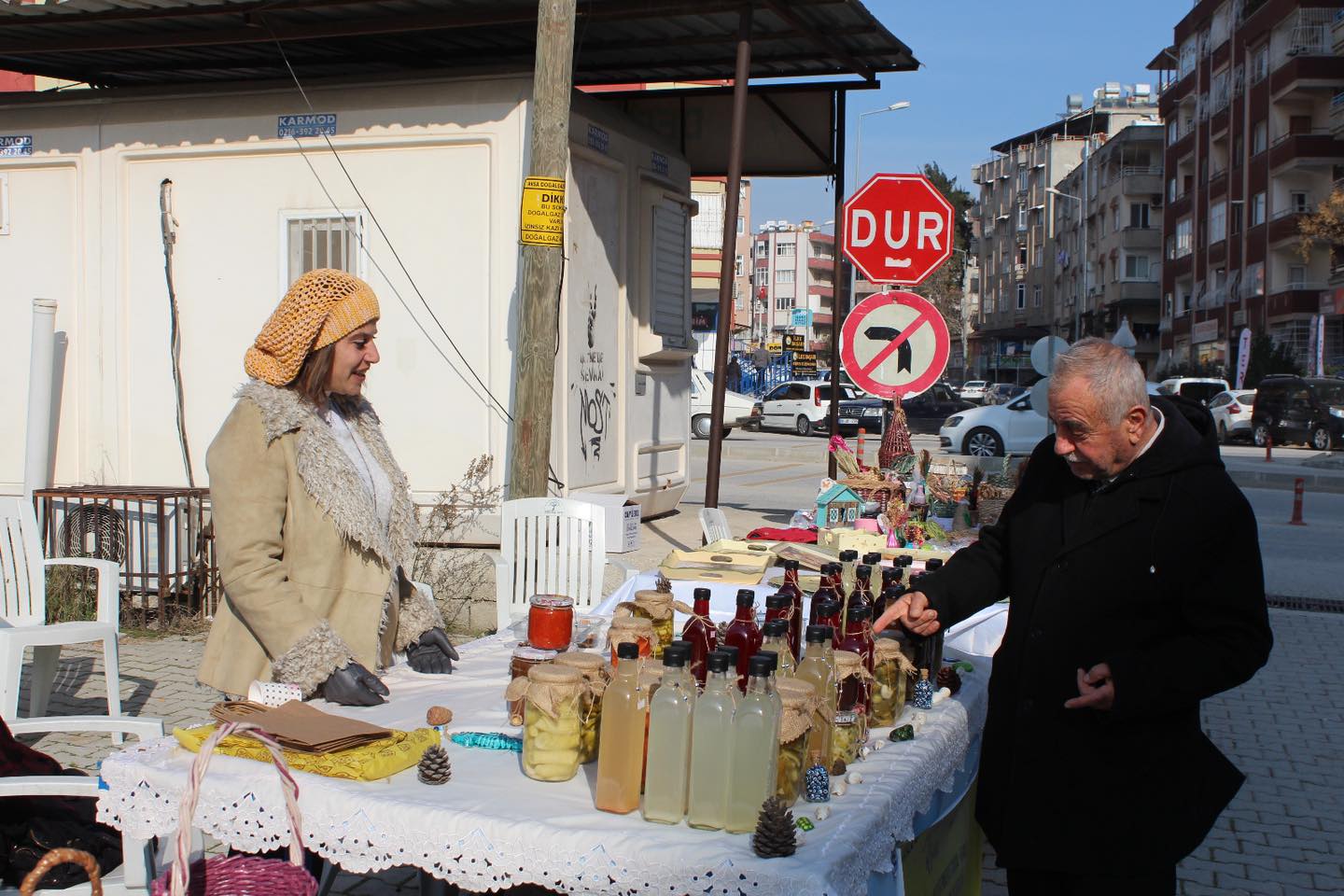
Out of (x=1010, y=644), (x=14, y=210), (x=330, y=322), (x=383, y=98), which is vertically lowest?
(x=1010, y=644)

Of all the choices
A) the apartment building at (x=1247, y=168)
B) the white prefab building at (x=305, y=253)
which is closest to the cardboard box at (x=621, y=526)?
the white prefab building at (x=305, y=253)

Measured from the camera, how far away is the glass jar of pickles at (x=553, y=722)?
2.79 m

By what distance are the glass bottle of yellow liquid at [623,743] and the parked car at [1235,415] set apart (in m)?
34.3

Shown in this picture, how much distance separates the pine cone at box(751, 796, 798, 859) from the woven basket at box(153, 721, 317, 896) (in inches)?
36.5

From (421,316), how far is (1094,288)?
76901mm

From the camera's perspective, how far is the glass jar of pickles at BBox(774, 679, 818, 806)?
267cm

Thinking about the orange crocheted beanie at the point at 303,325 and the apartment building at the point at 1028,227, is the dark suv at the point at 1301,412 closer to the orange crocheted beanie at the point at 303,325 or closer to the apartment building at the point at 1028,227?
the orange crocheted beanie at the point at 303,325

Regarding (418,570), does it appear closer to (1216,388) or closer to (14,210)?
(14,210)

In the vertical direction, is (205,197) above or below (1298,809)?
above

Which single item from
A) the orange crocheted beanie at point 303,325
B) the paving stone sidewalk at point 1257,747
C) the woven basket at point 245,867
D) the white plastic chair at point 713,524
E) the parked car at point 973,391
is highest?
the parked car at point 973,391

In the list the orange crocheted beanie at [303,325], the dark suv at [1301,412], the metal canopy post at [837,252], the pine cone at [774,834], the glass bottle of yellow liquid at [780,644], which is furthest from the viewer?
the dark suv at [1301,412]

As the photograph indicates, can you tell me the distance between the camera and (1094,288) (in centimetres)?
8038

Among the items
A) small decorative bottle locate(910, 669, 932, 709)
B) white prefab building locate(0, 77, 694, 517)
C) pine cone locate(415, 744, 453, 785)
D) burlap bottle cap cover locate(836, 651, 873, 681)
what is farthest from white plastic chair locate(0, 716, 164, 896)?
white prefab building locate(0, 77, 694, 517)

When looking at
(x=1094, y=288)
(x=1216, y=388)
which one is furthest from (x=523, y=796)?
(x=1094, y=288)
